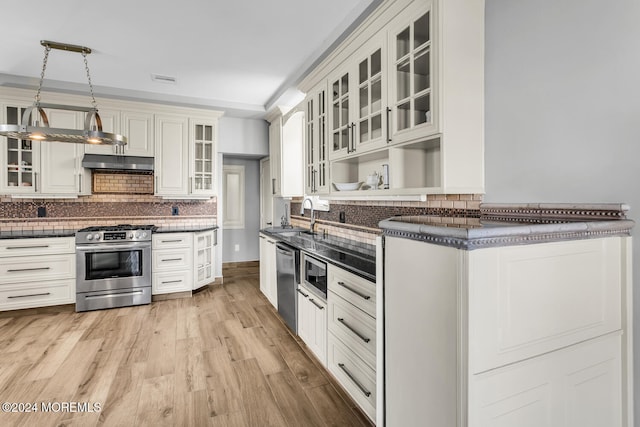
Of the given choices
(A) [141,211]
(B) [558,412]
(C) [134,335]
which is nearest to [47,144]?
(A) [141,211]

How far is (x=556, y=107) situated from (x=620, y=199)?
1.66ft

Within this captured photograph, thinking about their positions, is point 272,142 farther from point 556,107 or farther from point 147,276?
point 556,107

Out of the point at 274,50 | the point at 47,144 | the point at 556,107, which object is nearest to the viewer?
the point at 556,107

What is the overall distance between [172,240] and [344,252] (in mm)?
2739

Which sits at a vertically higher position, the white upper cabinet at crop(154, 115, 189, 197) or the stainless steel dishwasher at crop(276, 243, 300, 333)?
the white upper cabinet at crop(154, 115, 189, 197)

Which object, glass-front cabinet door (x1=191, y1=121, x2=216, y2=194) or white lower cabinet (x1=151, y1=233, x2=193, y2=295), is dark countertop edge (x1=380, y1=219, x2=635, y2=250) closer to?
white lower cabinet (x1=151, y1=233, x2=193, y2=295)

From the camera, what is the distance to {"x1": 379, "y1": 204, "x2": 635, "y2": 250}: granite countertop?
1003 mm

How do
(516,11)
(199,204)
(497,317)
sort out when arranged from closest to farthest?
(497,317) < (516,11) < (199,204)

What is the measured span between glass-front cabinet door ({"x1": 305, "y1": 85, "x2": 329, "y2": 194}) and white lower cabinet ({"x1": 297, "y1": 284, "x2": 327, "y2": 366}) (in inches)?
40.1

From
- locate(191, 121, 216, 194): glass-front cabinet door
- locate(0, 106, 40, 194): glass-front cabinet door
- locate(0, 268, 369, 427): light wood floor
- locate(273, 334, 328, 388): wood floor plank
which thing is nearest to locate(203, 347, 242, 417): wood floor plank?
locate(0, 268, 369, 427): light wood floor

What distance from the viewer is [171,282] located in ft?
14.4

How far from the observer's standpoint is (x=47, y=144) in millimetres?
4066

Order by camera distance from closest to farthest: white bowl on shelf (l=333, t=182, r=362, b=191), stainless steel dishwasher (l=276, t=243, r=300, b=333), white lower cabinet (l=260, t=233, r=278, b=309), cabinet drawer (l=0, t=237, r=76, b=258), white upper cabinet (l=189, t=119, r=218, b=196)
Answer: white bowl on shelf (l=333, t=182, r=362, b=191)
stainless steel dishwasher (l=276, t=243, r=300, b=333)
cabinet drawer (l=0, t=237, r=76, b=258)
white lower cabinet (l=260, t=233, r=278, b=309)
white upper cabinet (l=189, t=119, r=218, b=196)

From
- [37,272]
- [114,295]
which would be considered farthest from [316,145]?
[37,272]
